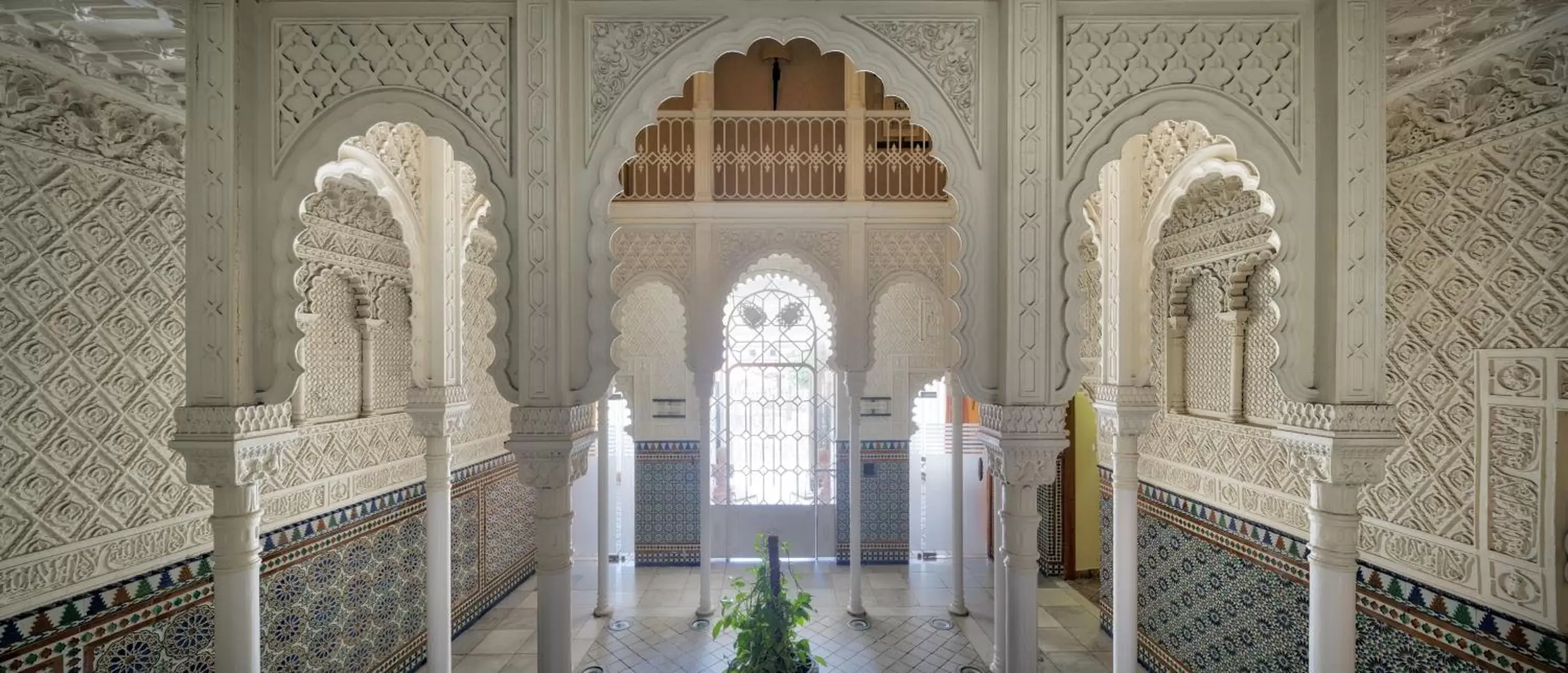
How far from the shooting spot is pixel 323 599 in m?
3.35

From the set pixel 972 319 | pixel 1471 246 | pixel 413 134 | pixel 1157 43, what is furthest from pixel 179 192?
pixel 1471 246

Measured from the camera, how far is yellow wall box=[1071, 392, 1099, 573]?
19.1ft

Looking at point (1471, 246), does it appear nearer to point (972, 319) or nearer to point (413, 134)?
point (972, 319)

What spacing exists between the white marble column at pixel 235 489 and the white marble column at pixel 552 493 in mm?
748

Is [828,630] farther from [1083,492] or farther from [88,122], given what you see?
[88,122]

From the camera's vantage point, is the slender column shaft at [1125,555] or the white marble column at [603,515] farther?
the white marble column at [603,515]

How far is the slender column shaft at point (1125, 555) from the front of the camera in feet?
10.2

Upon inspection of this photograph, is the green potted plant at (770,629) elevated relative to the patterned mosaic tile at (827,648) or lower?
elevated

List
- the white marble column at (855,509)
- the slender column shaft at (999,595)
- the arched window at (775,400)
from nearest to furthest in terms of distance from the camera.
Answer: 1. the slender column shaft at (999,595)
2. the white marble column at (855,509)
3. the arched window at (775,400)

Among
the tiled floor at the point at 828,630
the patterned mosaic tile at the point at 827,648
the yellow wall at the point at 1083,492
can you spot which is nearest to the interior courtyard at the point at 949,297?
the tiled floor at the point at 828,630

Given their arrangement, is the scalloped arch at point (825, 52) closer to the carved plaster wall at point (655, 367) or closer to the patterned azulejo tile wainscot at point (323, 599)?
the patterned azulejo tile wainscot at point (323, 599)

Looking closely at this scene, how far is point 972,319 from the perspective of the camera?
79.3 inches

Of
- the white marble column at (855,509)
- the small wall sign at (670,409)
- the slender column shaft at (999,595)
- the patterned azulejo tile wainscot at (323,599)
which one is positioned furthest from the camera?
the small wall sign at (670,409)

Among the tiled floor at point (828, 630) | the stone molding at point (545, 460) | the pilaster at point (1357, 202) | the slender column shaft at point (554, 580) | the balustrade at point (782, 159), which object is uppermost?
the balustrade at point (782, 159)
